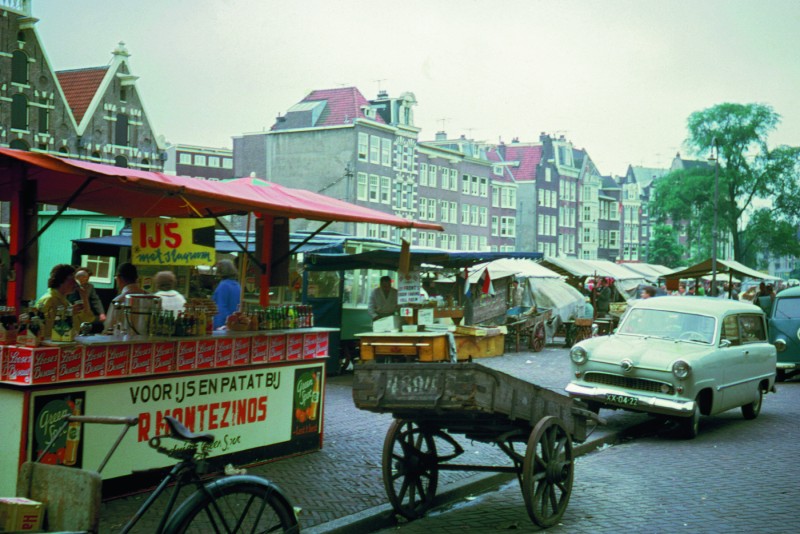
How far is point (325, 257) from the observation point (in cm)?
1653

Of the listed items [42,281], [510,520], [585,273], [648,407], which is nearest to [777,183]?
[585,273]

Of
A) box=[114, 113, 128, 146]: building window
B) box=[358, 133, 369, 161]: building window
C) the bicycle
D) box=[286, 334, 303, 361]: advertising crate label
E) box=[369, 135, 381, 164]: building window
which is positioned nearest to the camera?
the bicycle

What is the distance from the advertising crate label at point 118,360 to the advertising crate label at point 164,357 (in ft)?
1.06

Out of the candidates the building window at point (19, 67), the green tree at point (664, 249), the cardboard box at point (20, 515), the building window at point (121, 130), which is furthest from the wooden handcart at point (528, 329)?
the green tree at point (664, 249)

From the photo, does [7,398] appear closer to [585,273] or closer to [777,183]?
[585,273]

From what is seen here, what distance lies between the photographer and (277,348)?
9.35 meters

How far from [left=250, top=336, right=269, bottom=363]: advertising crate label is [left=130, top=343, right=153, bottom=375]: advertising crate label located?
1378 mm

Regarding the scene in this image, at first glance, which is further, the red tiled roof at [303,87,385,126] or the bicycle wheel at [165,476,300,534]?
the red tiled roof at [303,87,385,126]

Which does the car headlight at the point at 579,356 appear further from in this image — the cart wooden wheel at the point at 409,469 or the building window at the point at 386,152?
the building window at the point at 386,152

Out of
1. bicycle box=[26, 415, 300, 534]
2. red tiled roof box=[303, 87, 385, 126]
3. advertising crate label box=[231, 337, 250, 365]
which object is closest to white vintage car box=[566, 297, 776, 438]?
advertising crate label box=[231, 337, 250, 365]

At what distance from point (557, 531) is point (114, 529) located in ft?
10.8

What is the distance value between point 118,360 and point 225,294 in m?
3.73

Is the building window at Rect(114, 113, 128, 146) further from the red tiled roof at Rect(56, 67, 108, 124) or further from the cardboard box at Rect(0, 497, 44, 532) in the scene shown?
the cardboard box at Rect(0, 497, 44, 532)

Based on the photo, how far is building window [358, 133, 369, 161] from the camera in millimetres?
66562
